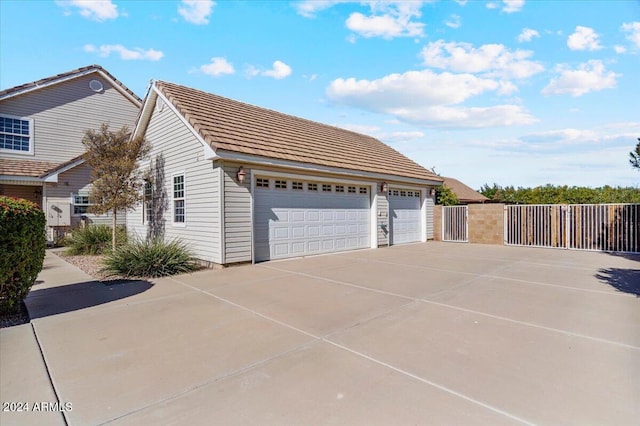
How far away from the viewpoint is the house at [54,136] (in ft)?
46.7

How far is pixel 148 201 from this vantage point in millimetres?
11914

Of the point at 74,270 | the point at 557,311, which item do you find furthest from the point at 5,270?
the point at 557,311

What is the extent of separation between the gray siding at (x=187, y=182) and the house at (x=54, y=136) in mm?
5204

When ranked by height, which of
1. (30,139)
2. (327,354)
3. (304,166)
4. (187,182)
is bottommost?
(327,354)

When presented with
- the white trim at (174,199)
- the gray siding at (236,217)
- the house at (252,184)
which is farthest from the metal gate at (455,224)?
the white trim at (174,199)

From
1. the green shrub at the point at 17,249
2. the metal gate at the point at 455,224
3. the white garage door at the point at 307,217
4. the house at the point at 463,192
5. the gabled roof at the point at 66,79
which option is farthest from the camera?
the house at the point at 463,192

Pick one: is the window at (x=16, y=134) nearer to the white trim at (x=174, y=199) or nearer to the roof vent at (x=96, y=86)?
the roof vent at (x=96, y=86)

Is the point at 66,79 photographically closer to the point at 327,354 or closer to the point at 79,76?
the point at 79,76

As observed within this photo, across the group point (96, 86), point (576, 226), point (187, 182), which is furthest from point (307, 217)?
point (96, 86)

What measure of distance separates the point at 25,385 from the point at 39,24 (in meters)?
11.3

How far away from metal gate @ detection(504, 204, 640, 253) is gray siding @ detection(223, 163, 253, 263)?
1187cm

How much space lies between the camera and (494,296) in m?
5.87

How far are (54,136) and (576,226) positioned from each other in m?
23.9

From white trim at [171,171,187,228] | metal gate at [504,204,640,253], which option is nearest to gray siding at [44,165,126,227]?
white trim at [171,171,187,228]
